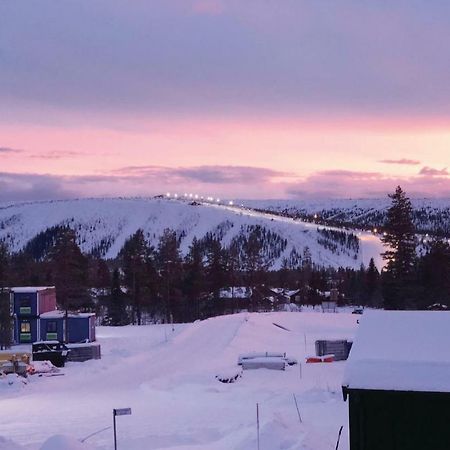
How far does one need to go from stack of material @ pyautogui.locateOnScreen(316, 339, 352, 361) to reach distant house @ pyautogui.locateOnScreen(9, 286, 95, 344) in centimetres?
1964

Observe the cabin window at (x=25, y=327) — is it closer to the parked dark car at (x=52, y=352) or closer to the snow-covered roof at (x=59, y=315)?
the snow-covered roof at (x=59, y=315)

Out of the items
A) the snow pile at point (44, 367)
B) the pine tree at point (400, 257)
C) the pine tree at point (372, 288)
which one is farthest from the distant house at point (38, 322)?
the pine tree at point (372, 288)

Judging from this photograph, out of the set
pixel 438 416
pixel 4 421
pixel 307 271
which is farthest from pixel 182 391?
pixel 307 271

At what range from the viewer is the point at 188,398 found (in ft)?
74.7

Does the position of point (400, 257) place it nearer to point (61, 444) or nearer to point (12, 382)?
point (12, 382)

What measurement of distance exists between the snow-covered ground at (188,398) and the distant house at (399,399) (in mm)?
3759

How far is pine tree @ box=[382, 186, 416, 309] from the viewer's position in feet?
174

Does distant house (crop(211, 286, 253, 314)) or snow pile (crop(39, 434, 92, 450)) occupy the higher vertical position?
snow pile (crop(39, 434, 92, 450))

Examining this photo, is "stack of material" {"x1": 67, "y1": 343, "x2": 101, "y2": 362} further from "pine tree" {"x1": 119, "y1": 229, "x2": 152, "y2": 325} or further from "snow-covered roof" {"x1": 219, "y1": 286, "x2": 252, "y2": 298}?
"snow-covered roof" {"x1": 219, "y1": 286, "x2": 252, "y2": 298}

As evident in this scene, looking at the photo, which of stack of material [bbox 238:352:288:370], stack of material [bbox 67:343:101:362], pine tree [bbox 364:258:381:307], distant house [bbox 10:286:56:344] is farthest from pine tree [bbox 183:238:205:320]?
stack of material [bbox 238:352:288:370]

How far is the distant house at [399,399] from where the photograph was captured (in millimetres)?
9461

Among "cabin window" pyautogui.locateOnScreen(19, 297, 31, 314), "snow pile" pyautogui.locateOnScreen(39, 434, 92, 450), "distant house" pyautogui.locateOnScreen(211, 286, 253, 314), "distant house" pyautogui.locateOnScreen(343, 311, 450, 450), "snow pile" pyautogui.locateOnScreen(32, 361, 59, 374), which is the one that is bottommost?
"distant house" pyautogui.locateOnScreen(211, 286, 253, 314)

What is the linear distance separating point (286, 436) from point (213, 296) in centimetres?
5480

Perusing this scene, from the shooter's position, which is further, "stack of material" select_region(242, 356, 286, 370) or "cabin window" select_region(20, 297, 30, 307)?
"cabin window" select_region(20, 297, 30, 307)
